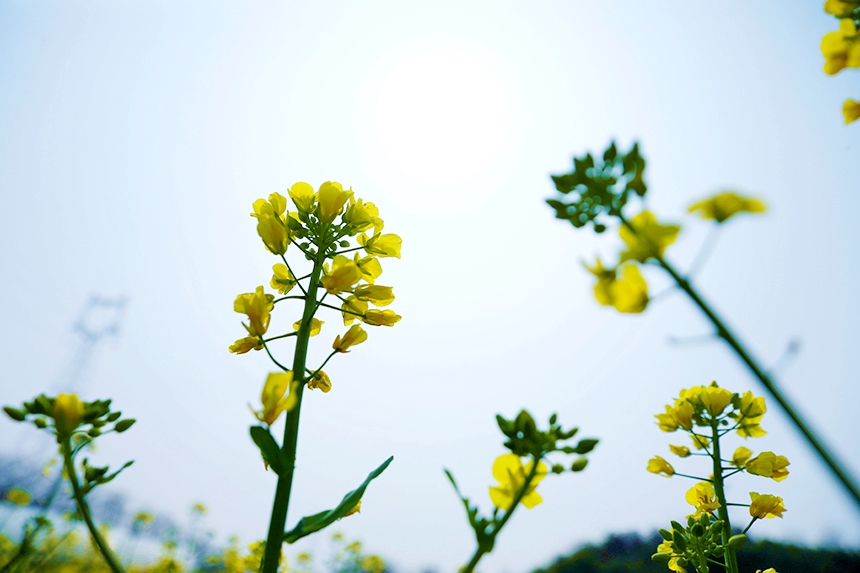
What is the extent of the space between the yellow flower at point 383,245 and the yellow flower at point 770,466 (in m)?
2.21

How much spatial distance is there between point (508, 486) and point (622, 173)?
0.94 m

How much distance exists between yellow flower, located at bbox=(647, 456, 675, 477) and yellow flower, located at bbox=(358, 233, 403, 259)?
2054mm

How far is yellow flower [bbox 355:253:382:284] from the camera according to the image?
Answer: 179 centimetres

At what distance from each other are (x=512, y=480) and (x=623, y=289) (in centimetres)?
56

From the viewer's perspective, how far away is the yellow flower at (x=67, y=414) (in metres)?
1.24

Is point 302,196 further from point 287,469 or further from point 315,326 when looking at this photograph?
point 287,469

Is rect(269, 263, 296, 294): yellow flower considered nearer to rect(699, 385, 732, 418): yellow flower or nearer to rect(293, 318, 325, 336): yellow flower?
rect(293, 318, 325, 336): yellow flower

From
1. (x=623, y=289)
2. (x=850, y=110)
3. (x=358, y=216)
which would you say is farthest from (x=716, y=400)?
(x=358, y=216)

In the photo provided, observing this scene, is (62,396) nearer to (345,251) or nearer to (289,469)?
(289,469)

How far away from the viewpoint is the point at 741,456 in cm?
245

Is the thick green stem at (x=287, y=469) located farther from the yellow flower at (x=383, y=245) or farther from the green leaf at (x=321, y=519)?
the yellow flower at (x=383, y=245)

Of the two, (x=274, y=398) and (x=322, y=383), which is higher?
(x=322, y=383)

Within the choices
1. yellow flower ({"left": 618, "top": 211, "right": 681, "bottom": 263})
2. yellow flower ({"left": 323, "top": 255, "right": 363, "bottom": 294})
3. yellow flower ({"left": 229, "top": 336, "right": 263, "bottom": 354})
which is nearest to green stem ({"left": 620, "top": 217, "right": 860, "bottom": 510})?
yellow flower ({"left": 618, "top": 211, "right": 681, "bottom": 263})

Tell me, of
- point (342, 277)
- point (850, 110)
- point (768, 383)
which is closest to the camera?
point (768, 383)
